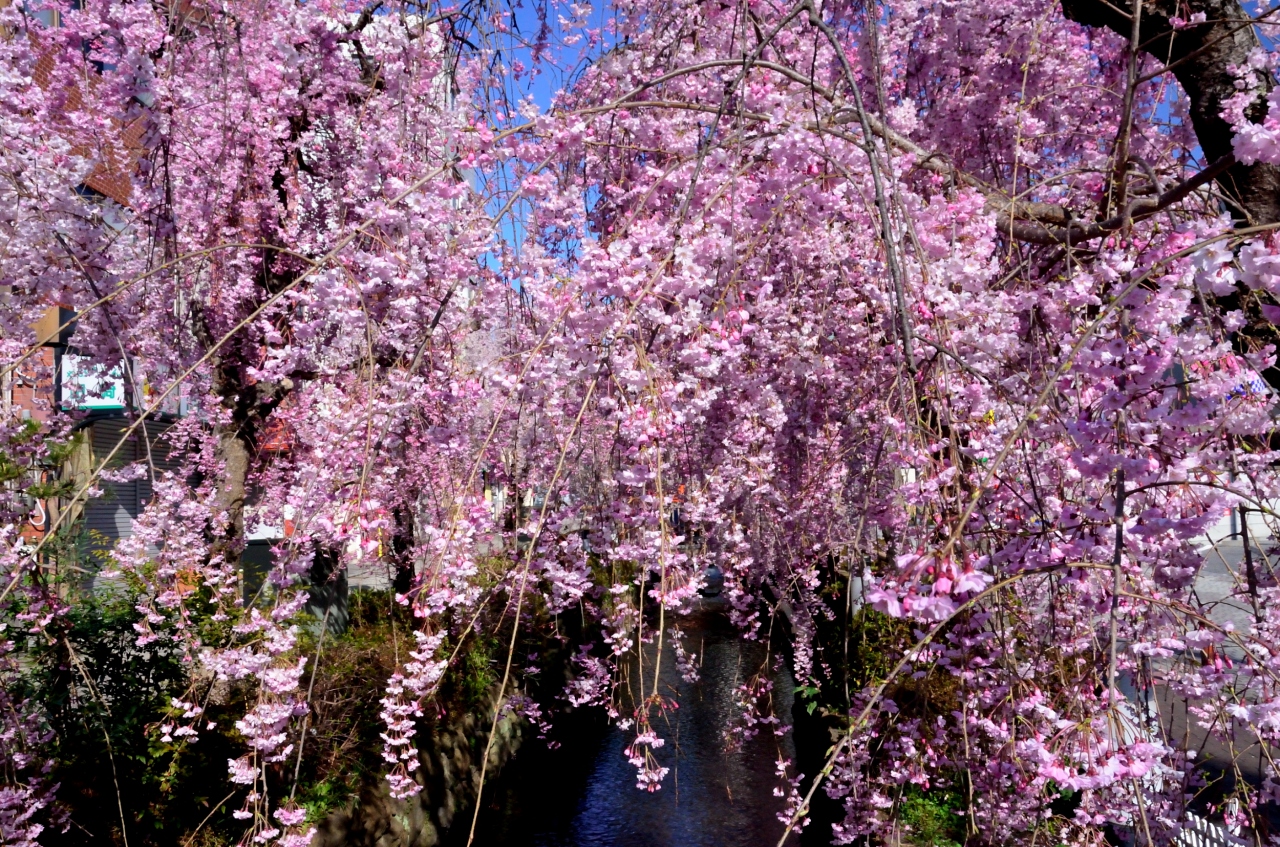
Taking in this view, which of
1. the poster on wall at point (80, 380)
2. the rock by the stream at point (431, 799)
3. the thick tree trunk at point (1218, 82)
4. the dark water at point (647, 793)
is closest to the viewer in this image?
the thick tree trunk at point (1218, 82)

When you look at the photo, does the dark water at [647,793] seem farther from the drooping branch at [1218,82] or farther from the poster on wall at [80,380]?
the drooping branch at [1218,82]

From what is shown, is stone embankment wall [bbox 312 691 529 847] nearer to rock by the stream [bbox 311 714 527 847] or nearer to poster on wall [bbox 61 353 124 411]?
rock by the stream [bbox 311 714 527 847]

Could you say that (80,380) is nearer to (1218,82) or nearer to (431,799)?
(431,799)

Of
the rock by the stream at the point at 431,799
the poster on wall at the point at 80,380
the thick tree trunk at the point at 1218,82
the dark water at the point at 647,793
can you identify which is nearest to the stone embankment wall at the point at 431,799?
the rock by the stream at the point at 431,799

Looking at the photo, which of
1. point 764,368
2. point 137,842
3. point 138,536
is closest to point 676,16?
point 764,368

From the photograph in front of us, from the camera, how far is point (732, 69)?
3.03 meters

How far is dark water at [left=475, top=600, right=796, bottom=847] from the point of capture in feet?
22.1

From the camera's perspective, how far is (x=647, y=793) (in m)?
7.43

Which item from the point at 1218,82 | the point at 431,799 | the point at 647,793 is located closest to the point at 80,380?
the point at 431,799

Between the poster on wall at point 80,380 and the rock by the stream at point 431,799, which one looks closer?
the poster on wall at point 80,380

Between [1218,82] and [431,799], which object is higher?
[1218,82]

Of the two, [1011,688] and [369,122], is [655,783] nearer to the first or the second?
[1011,688]

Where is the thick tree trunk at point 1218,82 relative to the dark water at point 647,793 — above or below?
above

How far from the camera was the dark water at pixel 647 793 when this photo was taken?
6.73 meters
